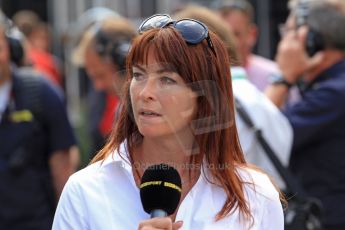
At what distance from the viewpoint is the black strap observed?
13.8 feet

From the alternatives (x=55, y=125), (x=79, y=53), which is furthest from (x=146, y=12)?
(x=55, y=125)

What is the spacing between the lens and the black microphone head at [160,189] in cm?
247

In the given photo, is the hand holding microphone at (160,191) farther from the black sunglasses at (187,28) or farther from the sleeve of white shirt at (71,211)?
the black sunglasses at (187,28)

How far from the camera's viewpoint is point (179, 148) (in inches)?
110

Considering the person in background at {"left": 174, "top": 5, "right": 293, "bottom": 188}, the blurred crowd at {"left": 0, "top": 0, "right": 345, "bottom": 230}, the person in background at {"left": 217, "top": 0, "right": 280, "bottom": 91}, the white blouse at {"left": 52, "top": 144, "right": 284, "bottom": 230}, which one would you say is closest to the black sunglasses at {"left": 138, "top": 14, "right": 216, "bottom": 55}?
the white blouse at {"left": 52, "top": 144, "right": 284, "bottom": 230}

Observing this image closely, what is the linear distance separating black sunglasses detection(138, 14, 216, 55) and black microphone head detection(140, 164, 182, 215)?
1.32 feet

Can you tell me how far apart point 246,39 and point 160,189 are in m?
4.69

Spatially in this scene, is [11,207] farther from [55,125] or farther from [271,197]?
[271,197]

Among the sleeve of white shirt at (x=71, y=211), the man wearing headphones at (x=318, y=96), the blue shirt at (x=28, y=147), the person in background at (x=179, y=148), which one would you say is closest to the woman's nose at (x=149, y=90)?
the person in background at (x=179, y=148)

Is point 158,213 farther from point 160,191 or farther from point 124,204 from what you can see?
point 124,204

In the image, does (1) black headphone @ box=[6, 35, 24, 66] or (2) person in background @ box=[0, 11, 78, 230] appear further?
(1) black headphone @ box=[6, 35, 24, 66]

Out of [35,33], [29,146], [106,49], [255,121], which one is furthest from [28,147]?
[35,33]

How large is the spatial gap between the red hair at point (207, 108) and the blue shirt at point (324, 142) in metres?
1.94

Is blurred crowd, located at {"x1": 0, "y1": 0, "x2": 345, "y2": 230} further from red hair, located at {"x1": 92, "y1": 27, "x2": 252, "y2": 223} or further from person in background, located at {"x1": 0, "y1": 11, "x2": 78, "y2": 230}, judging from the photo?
red hair, located at {"x1": 92, "y1": 27, "x2": 252, "y2": 223}
